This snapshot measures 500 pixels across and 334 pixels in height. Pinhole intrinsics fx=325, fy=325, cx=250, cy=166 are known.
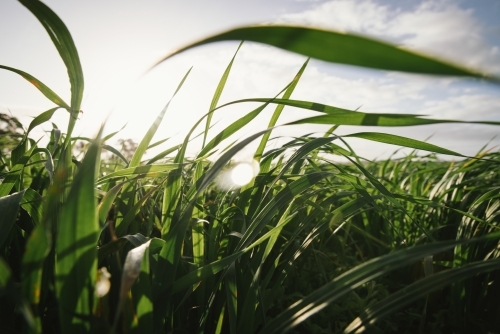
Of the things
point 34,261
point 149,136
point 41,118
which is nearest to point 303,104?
point 149,136

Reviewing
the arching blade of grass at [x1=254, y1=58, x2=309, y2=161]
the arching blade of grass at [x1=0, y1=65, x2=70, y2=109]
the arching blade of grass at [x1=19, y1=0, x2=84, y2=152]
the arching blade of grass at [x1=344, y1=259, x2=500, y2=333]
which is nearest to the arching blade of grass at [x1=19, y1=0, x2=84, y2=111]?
the arching blade of grass at [x1=19, y1=0, x2=84, y2=152]

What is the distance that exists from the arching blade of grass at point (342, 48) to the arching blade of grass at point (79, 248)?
190 millimetres

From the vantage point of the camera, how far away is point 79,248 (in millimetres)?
400

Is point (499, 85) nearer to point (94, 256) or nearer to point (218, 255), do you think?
point (94, 256)

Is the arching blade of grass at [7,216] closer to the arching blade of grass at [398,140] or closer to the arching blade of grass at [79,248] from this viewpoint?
the arching blade of grass at [79,248]

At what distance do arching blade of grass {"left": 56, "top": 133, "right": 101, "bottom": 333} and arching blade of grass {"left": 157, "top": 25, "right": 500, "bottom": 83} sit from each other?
0.19m

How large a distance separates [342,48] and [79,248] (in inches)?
14.6

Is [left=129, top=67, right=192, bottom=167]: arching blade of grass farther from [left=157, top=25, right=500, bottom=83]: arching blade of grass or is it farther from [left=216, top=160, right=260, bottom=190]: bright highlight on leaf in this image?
[left=157, top=25, right=500, bottom=83]: arching blade of grass

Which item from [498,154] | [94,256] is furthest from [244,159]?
[498,154]

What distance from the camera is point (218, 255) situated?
86 cm

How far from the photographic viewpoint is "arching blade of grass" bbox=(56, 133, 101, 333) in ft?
1.21

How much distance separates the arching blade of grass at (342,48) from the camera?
0.23m

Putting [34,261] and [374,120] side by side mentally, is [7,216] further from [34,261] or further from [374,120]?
[374,120]

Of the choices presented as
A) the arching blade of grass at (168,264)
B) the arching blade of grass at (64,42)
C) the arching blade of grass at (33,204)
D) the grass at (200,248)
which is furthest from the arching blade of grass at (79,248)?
the arching blade of grass at (33,204)
